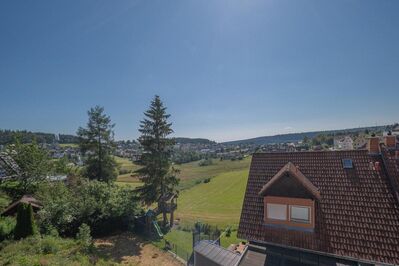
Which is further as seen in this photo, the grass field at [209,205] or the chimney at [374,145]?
the grass field at [209,205]

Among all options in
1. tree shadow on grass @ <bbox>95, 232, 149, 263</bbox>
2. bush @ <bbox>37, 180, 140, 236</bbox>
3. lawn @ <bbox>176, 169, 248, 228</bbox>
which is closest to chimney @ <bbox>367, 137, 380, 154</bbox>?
tree shadow on grass @ <bbox>95, 232, 149, 263</bbox>

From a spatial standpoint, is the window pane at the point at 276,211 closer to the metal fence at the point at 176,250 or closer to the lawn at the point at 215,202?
the metal fence at the point at 176,250

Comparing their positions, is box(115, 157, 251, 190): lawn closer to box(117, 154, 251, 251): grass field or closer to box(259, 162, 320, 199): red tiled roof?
box(117, 154, 251, 251): grass field

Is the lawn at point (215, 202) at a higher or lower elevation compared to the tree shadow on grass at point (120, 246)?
lower

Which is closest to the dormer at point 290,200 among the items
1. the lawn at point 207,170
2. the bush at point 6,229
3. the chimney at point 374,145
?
the chimney at point 374,145

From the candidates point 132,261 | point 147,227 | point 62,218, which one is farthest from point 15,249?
point 147,227

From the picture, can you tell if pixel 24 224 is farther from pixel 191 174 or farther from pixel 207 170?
pixel 207 170
